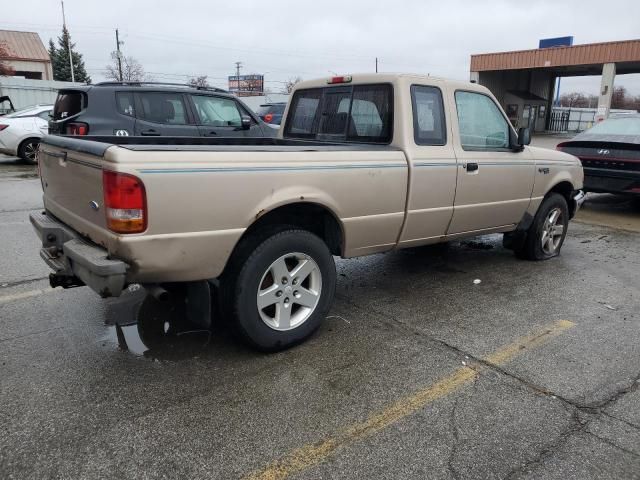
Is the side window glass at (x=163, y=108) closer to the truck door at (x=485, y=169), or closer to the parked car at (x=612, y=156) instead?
the truck door at (x=485, y=169)

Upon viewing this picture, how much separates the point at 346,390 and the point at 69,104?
8.09 meters

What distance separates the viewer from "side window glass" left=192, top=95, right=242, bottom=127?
29.3 feet

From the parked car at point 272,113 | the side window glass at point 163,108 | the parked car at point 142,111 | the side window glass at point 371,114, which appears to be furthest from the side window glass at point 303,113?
the parked car at point 272,113

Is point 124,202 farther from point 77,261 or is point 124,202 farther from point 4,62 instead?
point 4,62

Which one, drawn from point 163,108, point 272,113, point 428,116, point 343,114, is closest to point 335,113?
point 343,114

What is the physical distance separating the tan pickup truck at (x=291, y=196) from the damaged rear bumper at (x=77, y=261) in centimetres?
1

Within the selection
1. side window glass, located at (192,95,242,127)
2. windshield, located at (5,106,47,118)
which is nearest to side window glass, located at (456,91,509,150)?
side window glass, located at (192,95,242,127)

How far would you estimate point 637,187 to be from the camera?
826cm

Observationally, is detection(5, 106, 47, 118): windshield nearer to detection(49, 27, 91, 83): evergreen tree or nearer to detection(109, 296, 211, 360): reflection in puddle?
detection(109, 296, 211, 360): reflection in puddle

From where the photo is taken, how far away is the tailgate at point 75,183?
297cm

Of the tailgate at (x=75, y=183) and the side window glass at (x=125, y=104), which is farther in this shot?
A: the side window glass at (x=125, y=104)

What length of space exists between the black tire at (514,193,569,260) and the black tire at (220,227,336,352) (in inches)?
127

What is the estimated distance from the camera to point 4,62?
132 ft

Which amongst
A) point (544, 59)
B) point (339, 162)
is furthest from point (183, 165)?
point (544, 59)
